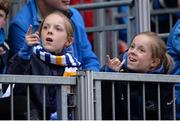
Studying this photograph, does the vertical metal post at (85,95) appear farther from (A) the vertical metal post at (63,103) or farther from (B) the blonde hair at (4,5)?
(B) the blonde hair at (4,5)

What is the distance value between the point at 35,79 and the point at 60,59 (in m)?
0.95

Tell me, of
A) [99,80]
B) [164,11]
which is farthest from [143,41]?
[164,11]

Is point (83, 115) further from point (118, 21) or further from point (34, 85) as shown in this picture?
point (118, 21)

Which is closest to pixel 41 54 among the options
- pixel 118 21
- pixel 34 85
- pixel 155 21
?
pixel 34 85

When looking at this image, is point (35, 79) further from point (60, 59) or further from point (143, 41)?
point (143, 41)

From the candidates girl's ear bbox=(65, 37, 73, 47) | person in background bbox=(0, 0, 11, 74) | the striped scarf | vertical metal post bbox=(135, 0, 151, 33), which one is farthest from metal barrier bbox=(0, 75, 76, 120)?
vertical metal post bbox=(135, 0, 151, 33)

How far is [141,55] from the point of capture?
27.3 ft

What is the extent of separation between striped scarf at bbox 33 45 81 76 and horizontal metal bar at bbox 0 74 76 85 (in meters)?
0.64

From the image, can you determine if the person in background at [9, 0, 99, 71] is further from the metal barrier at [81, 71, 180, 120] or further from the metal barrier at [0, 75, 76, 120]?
the metal barrier at [0, 75, 76, 120]

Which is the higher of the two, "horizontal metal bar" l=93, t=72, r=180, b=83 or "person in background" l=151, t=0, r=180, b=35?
"person in background" l=151, t=0, r=180, b=35

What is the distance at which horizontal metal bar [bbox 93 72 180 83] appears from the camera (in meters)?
7.32

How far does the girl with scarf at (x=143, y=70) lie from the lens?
775 cm

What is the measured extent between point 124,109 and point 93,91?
569 millimetres

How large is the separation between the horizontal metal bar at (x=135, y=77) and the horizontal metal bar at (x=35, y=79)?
20 centimetres
